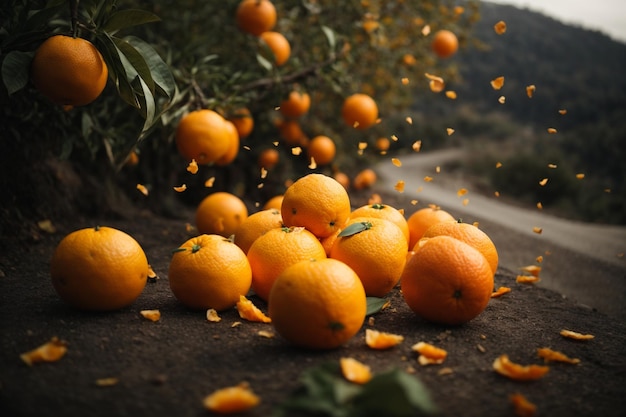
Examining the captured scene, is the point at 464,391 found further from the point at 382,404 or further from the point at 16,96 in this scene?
the point at 16,96

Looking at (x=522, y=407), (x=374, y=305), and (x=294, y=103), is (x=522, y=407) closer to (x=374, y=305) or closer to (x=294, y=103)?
(x=374, y=305)

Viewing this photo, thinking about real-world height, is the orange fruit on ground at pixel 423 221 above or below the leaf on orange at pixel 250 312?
above

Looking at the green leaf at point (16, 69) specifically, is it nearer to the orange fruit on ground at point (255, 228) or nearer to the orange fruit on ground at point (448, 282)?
the orange fruit on ground at point (255, 228)

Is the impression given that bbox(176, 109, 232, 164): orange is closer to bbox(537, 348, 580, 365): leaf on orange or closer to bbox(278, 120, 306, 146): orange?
bbox(278, 120, 306, 146): orange

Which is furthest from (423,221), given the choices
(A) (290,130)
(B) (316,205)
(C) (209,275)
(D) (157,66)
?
(A) (290,130)

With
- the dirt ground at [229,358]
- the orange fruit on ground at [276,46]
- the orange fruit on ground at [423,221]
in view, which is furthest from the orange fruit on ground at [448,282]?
the orange fruit on ground at [276,46]
